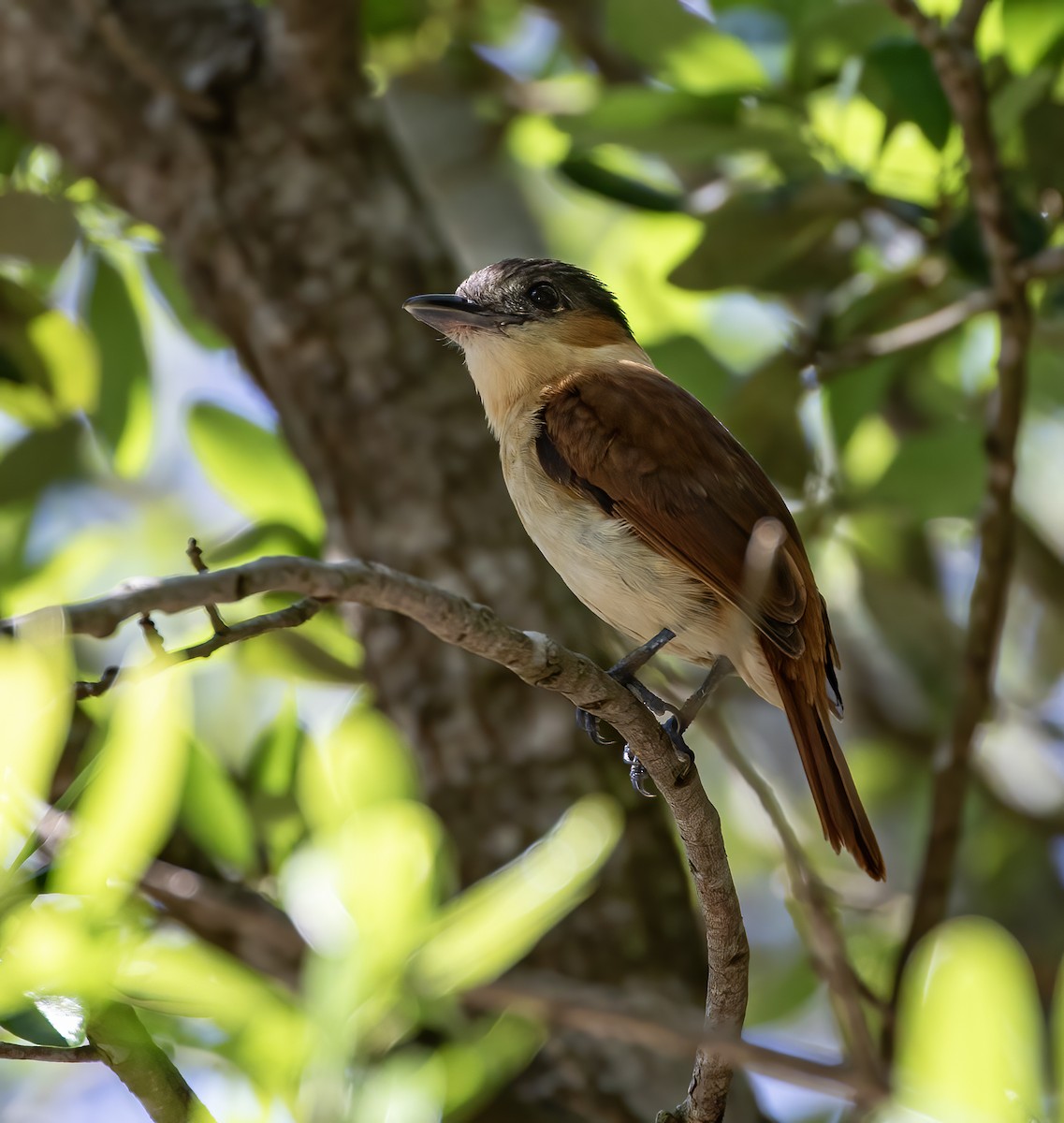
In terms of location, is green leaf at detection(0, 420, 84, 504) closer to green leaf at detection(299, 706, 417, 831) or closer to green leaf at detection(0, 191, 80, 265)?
green leaf at detection(0, 191, 80, 265)

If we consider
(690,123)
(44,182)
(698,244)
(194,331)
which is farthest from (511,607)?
(44,182)

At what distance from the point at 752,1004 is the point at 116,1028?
2.69m

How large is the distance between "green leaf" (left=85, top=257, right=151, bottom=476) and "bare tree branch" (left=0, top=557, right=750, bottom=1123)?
2.17 meters

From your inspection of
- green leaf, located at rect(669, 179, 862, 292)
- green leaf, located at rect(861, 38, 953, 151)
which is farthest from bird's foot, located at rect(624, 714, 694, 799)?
green leaf, located at rect(861, 38, 953, 151)

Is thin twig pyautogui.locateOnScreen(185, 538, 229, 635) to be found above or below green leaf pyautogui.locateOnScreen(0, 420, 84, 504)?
above

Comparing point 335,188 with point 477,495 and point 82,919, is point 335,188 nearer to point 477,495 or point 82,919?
point 477,495

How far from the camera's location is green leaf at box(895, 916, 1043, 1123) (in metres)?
1.38

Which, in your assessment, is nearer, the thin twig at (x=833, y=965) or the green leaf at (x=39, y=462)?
the thin twig at (x=833, y=965)

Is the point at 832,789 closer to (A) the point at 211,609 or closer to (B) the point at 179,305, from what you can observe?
(A) the point at 211,609

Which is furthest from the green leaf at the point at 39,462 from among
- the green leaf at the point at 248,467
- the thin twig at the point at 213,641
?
the thin twig at the point at 213,641

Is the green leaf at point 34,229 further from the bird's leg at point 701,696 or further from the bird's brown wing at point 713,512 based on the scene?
the bird's leg at point 701,696

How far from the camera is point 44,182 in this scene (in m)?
4.33

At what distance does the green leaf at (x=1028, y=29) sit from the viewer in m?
3.26

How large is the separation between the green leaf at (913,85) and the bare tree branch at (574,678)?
1.72m
